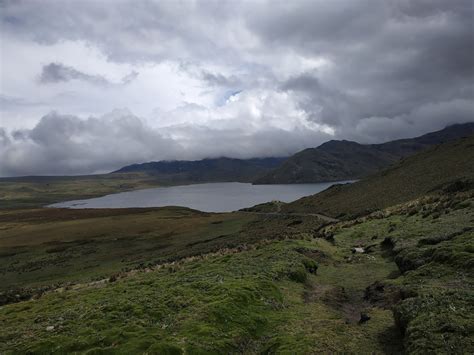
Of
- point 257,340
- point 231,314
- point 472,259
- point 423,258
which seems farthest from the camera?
point 423,258

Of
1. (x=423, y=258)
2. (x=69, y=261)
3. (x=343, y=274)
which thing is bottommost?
(x=69, y=261)

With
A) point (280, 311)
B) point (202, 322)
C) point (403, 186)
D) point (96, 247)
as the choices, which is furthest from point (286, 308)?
point (403, 186)

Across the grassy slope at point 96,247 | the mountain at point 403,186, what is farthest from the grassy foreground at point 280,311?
the mountain at point 403,186

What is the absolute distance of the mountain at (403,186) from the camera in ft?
263

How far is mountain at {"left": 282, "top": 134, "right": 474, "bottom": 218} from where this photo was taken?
80025 millimetres

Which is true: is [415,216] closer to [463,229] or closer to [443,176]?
[463,229]

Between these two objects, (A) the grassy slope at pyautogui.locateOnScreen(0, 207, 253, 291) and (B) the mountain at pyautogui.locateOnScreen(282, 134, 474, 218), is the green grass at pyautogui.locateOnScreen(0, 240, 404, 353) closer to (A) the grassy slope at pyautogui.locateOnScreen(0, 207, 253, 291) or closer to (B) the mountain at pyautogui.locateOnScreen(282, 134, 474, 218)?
(A) the grassy slope at pyautogui.locateOnScreen(0, 207, 253, 291)

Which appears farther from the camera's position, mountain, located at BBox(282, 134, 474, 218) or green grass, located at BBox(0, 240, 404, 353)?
mountain, located at BBox(282, 134, 474, 218)

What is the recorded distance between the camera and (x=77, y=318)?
15.7 m

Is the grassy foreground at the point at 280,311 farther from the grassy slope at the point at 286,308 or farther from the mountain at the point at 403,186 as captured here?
the mountain at the point at 403,186

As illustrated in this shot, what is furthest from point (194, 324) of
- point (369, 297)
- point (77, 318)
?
point (369, 297)

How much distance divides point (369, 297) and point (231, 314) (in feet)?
24.8

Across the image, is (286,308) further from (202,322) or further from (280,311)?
(202,322)

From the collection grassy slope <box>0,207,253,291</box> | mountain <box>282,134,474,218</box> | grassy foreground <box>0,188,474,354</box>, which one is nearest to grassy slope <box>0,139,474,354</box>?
grassy foreground <box>0,188,474,354</box>
